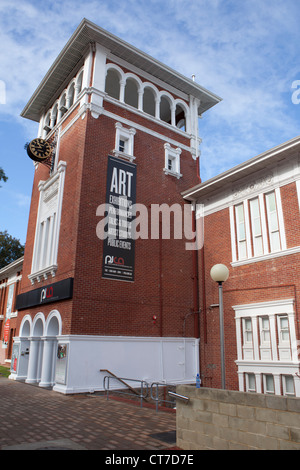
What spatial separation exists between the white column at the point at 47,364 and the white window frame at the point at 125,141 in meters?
8.64

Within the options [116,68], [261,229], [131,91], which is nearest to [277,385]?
[261,229]

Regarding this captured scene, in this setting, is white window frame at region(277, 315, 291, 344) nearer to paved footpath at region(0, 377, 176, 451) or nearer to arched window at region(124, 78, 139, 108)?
paved footpath at region(0, 377, 176, 451)

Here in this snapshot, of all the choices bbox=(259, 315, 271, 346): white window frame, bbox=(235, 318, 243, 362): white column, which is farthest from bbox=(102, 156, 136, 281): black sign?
bbox=(259, 315, 271, 346): white window frame

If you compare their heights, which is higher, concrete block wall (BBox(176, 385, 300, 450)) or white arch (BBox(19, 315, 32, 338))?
white arch (BBox(19, 315, 32, 338))

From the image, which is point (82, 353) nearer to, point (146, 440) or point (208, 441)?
point (146, 440)

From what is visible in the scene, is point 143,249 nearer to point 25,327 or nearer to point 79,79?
point 25,327

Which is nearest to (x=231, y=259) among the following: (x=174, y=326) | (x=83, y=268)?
(x=174, y=326)

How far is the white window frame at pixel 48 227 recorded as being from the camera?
53.4ft

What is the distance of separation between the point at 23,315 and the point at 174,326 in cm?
796

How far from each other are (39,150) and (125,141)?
467 cm

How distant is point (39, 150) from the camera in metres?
18.8

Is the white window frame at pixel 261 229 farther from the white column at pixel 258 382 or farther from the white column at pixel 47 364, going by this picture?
the white column at pixel 47 364

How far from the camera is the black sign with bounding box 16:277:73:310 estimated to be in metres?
13.8

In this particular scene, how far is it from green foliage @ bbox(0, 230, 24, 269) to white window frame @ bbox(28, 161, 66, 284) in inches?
925
